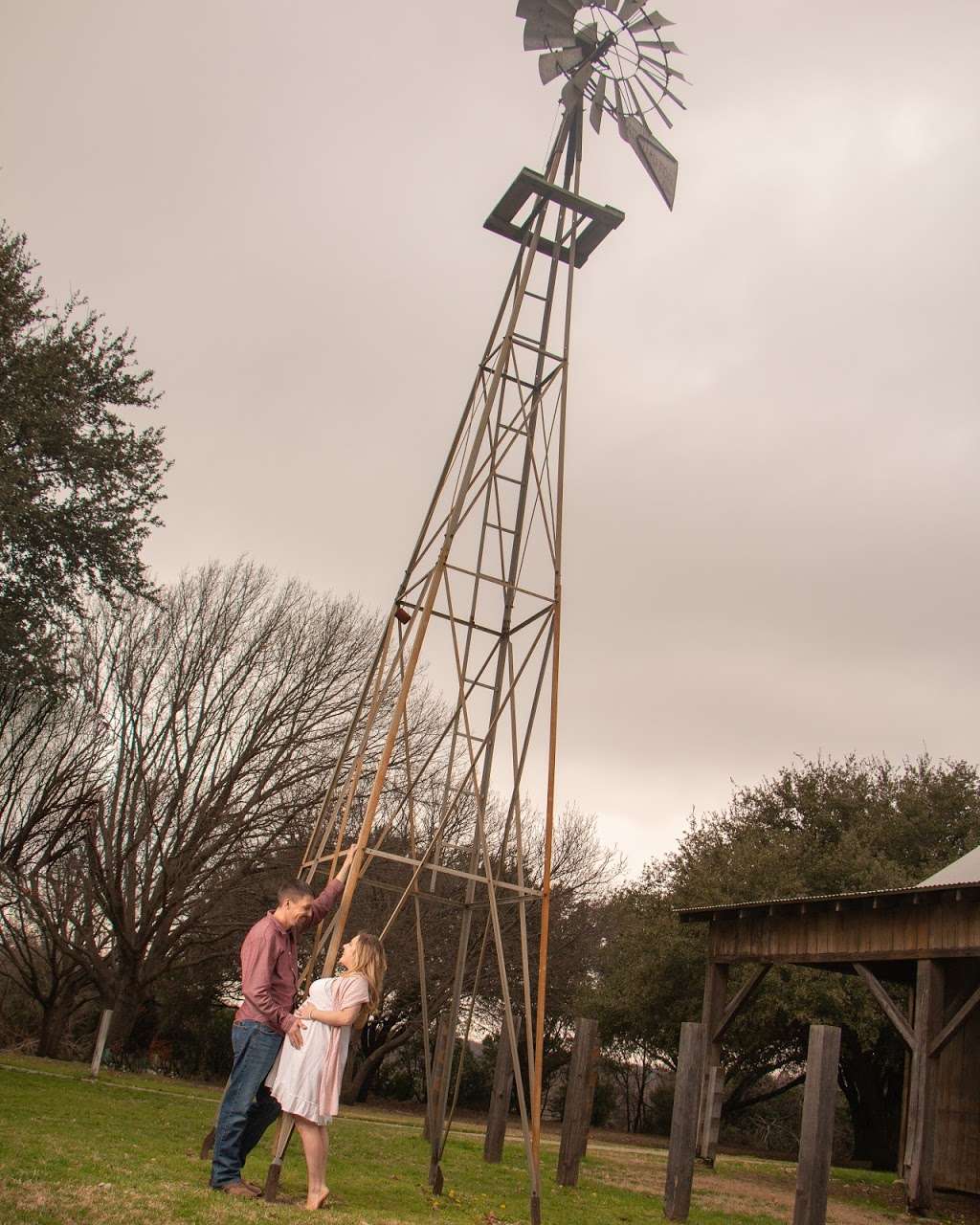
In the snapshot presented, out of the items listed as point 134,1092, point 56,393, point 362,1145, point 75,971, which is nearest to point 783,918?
point 362,1145

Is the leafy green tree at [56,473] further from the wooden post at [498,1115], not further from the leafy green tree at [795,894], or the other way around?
the leafy green tree at [795,894]

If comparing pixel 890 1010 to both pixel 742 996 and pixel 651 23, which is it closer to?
pixel 742 996

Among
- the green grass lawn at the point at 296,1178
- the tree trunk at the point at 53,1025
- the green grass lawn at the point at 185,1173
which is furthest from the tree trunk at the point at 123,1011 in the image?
the green grass lawn at the point at 185,1173

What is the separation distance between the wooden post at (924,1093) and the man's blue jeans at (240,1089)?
9.63 m

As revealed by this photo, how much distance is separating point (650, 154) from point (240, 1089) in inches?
367

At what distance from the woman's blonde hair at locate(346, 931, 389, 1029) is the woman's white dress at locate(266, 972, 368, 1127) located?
0.08 metres

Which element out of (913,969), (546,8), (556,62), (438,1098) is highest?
(546,8)

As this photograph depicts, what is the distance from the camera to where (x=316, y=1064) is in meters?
6.25

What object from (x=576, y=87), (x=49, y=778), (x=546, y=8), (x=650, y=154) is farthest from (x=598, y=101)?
(x=49, y=778)

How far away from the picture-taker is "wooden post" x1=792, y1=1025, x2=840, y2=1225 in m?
8.21

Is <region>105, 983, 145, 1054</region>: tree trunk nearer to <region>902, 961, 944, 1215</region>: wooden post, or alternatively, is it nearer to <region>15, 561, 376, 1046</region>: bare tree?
<region>15, 561, 376, 1046</region>: bare tree

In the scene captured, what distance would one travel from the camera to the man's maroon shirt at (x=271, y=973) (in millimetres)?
6223

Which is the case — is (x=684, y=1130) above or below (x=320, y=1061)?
below

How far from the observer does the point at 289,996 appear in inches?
253
